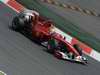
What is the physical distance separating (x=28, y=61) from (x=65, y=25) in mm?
8170

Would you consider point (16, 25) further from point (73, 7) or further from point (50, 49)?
point (73, 7)

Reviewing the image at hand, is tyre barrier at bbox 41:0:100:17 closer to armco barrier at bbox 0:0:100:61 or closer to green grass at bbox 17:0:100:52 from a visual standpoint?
green grass at bbox 17:0:100:52

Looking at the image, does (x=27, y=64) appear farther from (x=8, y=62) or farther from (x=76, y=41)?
(x=76, y=41)

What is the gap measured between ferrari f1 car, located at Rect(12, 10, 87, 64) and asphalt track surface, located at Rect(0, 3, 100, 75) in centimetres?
32

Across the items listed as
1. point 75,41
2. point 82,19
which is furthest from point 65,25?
point 82,19

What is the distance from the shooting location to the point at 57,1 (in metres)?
31.6

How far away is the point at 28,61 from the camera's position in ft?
64.4

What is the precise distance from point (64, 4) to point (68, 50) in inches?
402

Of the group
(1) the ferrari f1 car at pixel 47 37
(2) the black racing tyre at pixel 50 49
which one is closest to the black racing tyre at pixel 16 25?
(1) the ferrari f1 car at pixel 47 37

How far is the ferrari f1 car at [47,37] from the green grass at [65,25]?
3.25 meters

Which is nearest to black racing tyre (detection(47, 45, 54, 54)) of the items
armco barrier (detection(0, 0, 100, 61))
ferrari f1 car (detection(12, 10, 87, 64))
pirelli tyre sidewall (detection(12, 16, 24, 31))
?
ferrari f1 car (detection(12, 10, 87, 64))

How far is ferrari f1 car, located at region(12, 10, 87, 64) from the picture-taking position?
21.4m

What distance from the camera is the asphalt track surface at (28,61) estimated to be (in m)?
18.5

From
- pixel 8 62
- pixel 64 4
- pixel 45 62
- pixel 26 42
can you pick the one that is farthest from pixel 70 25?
pixel 8 62
